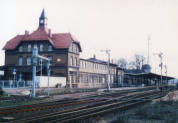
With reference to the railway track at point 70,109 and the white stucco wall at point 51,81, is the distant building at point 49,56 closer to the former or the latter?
the white stucco wall at point 51,81

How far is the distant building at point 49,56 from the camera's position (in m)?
47.5

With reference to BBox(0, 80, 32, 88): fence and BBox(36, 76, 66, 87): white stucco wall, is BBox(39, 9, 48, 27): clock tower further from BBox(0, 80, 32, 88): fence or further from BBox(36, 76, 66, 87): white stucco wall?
BBox(0, 80, 32, 88): fence

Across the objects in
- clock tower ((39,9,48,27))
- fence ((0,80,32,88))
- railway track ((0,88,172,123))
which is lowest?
railway track ((0,88,172,123))

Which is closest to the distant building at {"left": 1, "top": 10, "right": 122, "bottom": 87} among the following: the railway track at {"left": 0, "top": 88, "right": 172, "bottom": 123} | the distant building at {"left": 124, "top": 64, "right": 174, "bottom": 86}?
the distant building at {"left": 124, "top": 64, "right": 174, "bottom": 86}

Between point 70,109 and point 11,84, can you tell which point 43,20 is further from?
point 70,109

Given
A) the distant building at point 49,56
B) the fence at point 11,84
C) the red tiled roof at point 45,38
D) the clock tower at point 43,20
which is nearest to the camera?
the fence at point 11,84

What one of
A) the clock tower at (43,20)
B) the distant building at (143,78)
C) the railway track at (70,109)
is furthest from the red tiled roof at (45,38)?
the railway track at (70,109)

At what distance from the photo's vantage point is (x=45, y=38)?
49531mm

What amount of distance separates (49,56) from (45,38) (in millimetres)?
4177

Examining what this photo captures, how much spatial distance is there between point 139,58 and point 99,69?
45.2 m

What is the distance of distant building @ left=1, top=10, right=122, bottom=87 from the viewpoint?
47.5 metres

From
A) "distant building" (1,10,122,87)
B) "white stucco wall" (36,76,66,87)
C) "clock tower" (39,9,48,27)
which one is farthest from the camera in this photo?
"clock tower" (39,9,48,27)

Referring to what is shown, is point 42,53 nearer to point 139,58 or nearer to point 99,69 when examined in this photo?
point 99,69

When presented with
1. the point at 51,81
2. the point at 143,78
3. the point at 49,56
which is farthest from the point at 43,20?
the point at 143,78
